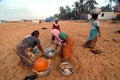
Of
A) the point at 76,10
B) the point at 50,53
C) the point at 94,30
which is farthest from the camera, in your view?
the point at 76,10

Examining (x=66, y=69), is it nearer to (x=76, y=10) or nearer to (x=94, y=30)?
(x=94, y=30)

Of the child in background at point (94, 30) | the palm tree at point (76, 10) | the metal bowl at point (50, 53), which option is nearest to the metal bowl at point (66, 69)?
the metal bowl at point (50, 53)

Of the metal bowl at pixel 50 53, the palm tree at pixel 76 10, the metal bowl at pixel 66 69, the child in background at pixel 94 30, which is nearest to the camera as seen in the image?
the metal bowl at pixel 66 69

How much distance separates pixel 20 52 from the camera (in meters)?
5.02

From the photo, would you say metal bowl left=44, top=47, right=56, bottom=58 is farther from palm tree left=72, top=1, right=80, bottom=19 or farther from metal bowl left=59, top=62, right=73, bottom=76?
palm tree left=72, top=1, right=80, bottom=19

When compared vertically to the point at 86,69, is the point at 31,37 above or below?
above

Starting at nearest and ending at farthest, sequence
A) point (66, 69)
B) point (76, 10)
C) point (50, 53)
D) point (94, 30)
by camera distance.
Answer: point (66, 69), point (50, 53), point (94, 30), point (76, 10)

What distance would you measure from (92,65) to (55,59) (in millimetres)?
1359

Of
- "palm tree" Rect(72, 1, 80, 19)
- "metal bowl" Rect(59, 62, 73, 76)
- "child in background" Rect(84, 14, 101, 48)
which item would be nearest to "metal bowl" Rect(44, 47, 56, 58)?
"metal bowl" Rect(59, 62, 73, 76)

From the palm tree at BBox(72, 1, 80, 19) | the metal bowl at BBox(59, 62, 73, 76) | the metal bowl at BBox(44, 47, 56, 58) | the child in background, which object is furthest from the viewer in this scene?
the palm tree at BBox(72, 1, 80, 19)

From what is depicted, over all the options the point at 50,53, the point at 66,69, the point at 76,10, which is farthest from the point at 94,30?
the point at 76,10

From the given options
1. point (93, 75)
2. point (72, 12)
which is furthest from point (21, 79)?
point (72, 12)

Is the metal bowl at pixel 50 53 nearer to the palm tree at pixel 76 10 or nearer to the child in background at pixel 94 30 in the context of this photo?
the child in background at pixel 94 30

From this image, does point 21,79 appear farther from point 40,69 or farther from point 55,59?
point 55,59
